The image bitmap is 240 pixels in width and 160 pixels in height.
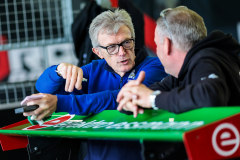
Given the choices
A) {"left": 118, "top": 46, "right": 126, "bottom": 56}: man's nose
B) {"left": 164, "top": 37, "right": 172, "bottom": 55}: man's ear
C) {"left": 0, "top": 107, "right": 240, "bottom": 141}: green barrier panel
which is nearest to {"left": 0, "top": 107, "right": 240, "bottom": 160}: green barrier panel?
{"left": 0, "top": 107, "right": 240, "bottom": 141}: green barrier panel

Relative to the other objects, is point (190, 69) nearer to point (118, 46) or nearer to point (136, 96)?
point (136, 96)

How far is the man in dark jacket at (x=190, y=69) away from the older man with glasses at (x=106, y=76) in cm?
29

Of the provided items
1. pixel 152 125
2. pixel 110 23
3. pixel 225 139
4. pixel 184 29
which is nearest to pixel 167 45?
pixel 184 29

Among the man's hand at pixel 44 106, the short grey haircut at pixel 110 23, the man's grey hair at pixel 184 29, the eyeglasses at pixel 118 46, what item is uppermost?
the short grey haircut at pixel 110 23

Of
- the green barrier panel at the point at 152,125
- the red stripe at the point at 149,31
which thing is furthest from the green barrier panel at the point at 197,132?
the red stripe at the point at 149,31

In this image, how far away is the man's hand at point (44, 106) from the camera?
3.65 feet

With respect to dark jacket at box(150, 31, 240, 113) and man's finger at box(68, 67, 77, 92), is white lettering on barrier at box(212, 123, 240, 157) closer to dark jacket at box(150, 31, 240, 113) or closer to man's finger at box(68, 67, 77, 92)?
dark jacket at box(150, 31, 240, 113)

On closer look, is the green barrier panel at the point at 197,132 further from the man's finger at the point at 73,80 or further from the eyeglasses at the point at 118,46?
the eyeglasses at the point at 118,46

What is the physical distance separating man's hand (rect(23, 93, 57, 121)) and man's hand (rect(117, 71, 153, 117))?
34 cm

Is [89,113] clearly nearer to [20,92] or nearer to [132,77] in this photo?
[132,77]

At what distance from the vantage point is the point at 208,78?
77cm

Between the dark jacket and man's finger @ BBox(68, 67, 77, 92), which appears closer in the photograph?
the dark jacket

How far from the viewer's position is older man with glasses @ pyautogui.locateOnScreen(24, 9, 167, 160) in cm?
124

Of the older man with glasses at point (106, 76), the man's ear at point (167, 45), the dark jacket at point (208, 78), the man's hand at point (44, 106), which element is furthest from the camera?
the older man with glasses at point (106, 76)
